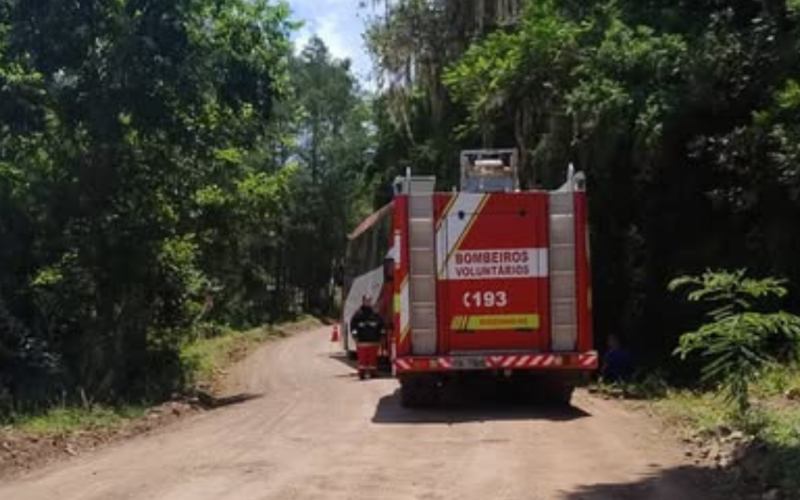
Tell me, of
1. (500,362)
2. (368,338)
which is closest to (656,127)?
(500,362)

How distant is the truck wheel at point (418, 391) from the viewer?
57.0 feet

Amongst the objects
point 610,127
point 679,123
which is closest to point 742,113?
point 679,123

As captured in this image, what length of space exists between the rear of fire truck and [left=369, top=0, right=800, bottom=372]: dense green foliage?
3078mm

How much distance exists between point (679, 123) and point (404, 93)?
52.0ft

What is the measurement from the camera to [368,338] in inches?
941

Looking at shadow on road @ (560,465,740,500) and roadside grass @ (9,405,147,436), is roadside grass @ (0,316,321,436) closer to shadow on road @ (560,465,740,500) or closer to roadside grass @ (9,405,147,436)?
roadside grass @ (9,405,147,436)

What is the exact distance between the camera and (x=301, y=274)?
2712 inches

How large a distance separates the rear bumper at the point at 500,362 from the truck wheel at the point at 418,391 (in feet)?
2.11

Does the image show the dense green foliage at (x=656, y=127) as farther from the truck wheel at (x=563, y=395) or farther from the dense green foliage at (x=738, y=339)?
the truck wheel at (x=563, y=395)

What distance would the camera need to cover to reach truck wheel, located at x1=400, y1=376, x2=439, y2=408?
17375 mm

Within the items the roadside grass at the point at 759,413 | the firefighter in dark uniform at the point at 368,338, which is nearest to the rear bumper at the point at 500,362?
the roadside grass at the point at 759,413

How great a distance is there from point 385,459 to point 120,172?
1266cm

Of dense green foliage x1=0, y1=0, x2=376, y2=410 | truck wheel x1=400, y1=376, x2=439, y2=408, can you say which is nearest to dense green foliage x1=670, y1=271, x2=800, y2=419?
truck wheel x1=400, y1=376, x2=439, y2=408

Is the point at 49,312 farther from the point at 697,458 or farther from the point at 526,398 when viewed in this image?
the point at 697,458
